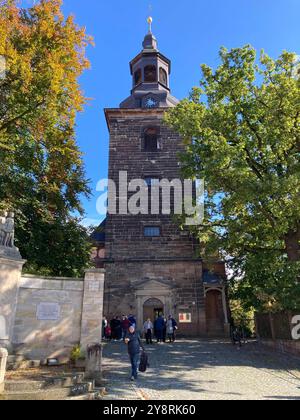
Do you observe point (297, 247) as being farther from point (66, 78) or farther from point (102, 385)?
point (66, 78)

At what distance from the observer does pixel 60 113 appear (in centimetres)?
1383

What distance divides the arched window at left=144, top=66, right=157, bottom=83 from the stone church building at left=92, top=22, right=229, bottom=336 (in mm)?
2024

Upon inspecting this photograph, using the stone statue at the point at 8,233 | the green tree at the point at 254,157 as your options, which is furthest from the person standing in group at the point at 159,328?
the stone statue at the point at 8,233

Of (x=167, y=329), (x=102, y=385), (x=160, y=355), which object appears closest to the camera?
(x=102, y=385)

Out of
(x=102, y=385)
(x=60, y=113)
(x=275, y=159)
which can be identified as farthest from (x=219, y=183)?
(x=102, y=385)

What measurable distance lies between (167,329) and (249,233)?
567cm

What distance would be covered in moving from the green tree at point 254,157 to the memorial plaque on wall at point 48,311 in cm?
768

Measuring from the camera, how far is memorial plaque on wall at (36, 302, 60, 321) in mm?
10000

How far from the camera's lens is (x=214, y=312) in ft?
70.9

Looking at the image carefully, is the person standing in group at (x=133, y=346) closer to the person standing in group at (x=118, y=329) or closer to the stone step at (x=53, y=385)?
the stone step at (x=53, y=385)

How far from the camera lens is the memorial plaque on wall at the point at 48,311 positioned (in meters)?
10.0

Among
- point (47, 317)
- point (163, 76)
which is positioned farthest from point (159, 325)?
point (163, 76)

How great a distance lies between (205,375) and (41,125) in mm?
9899

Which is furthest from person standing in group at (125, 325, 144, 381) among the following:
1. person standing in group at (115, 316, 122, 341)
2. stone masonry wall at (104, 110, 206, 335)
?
stone masonry wall at (104, 110, 206, 335)
